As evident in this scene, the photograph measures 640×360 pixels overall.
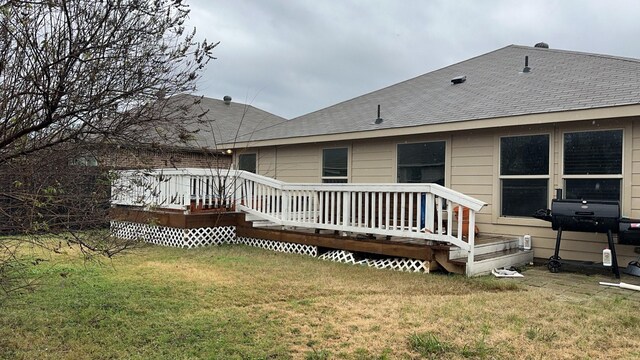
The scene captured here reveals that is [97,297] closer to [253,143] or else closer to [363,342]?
[363,342]

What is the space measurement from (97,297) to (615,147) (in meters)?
7.09

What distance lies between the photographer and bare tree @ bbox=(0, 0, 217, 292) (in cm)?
241

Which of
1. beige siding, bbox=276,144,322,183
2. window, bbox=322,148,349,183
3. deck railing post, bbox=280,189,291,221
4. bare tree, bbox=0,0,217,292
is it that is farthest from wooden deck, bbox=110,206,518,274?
beige siding, bbox=276,144,322,183

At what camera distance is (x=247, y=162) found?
1216 cm

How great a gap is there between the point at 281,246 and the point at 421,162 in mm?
3142

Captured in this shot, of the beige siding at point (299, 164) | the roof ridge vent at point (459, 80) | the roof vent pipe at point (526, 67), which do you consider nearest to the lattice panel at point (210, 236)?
the beige siding at point (299, 164)

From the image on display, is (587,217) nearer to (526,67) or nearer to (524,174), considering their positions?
(524,174)

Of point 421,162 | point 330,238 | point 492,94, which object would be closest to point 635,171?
point 492,94

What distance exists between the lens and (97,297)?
4.70 metres

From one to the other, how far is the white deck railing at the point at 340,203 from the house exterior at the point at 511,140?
2.86 ft

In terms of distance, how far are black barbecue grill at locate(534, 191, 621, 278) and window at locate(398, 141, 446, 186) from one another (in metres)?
2.35

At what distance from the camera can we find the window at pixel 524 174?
6.97 meters

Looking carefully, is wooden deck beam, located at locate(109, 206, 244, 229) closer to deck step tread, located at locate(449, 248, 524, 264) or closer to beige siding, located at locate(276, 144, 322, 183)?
beige siding, located at locate(276, 144, 322, 183)

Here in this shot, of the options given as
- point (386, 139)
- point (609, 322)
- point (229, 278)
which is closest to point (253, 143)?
point (386, 139)
